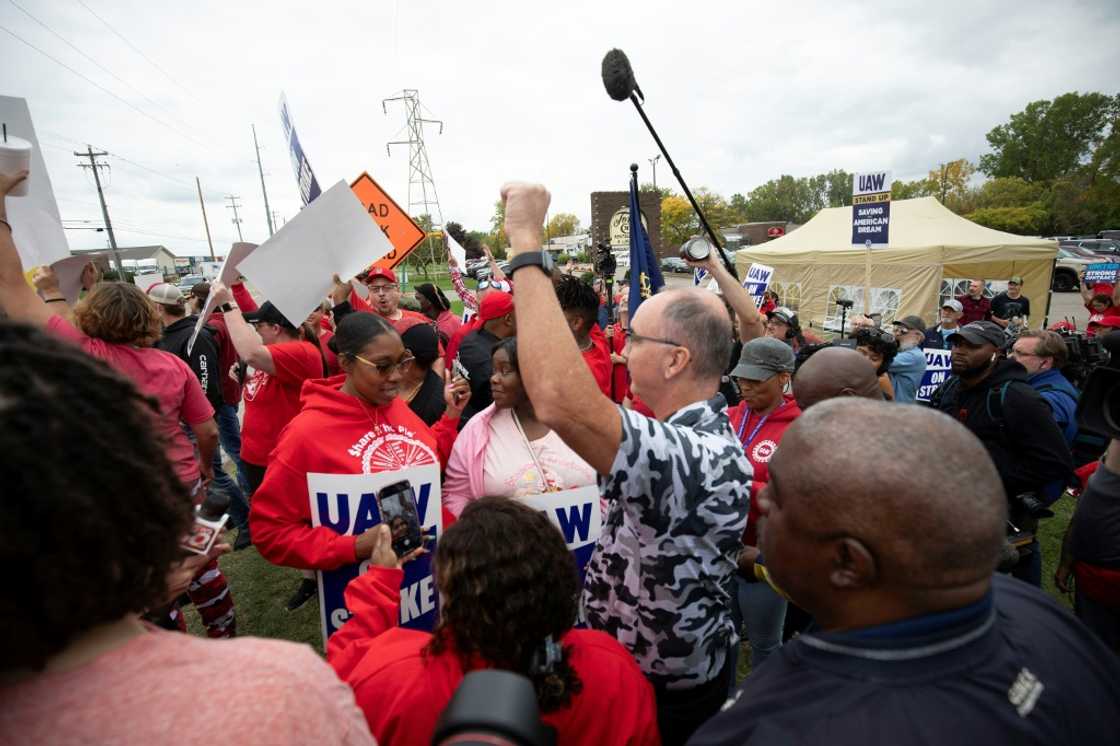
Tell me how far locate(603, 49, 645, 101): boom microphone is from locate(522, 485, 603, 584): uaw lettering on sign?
77.4 inches

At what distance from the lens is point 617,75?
2.81m

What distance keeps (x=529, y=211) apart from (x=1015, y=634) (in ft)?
4.54

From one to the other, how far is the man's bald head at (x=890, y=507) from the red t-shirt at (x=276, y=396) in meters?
3.66

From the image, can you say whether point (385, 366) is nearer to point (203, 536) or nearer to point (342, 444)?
point (342, 444)

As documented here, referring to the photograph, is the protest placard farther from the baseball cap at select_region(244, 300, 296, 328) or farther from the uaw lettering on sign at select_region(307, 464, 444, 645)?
the uaw lettering on sign at select_region(307, 464, 444, 645)

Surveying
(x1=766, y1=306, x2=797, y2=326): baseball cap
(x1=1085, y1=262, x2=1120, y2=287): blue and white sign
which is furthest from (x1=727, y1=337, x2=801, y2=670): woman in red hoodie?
(x1=1085, y1=262, x2=1120, y2=287): blue and white sign

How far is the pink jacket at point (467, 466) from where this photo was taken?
2.54 meters

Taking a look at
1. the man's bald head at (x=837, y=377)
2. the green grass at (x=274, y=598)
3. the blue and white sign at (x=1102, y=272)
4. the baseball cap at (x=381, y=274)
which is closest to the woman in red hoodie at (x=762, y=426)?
the man's bald head at (x=837, y=377)

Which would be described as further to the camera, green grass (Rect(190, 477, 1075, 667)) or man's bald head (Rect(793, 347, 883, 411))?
green grass (Rect(190, 477, 1075, 667))

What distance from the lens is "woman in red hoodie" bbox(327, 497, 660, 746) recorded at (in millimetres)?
1295

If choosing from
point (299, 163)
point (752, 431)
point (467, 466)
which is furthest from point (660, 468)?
point (299, 163)

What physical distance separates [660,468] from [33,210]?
13.2 feet

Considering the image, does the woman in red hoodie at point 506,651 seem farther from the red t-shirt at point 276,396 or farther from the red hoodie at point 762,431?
the red t-shirt at point 276,396

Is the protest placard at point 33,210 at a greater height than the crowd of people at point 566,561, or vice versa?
the protest placard at point 33,210
